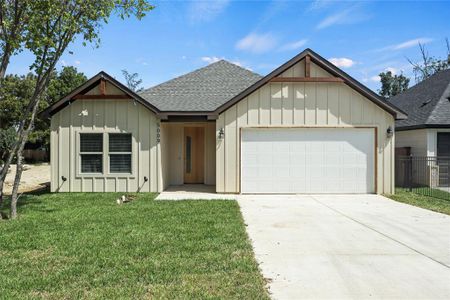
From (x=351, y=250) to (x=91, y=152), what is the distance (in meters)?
9.87

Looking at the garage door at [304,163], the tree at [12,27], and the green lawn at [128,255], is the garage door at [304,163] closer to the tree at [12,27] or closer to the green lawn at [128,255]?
the green lawn at [128,255]

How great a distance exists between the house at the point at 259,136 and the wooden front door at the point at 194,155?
2210 mm

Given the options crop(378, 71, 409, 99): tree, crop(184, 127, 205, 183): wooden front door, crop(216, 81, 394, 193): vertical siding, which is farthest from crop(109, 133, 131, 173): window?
crop(378, 71, 409, 99): tree

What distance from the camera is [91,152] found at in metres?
12.5

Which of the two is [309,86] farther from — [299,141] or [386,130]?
[386,130]

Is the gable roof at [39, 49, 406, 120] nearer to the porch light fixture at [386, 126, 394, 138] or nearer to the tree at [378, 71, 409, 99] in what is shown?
the porch light fixture at [386, 126, 394, 138]

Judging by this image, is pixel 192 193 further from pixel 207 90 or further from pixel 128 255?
pixel 128 255

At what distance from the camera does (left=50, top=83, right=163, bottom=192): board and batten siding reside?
1248cm

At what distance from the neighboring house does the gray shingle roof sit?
7.61 meters

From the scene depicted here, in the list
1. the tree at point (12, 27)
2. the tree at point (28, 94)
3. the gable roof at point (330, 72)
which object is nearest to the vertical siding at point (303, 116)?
the gable roof at point (330, 72)

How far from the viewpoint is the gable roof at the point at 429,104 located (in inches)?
581

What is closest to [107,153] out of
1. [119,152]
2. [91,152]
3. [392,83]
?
[119,152]

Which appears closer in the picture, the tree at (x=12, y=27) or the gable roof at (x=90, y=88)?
the tree at (x=12, y=27)

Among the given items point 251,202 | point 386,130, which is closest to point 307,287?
point 251,202
